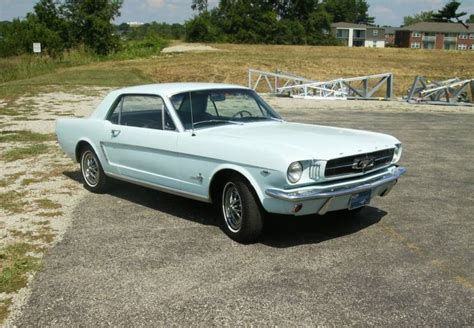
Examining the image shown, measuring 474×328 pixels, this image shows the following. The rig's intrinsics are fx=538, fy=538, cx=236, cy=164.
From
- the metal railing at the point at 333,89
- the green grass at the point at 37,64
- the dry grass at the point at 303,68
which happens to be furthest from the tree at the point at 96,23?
the metal railing at the point at 333,89

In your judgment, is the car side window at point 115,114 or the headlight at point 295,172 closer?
the headlight at point 295,172

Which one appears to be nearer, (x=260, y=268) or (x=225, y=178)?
(x=260, y=268)

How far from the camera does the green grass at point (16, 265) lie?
406cm

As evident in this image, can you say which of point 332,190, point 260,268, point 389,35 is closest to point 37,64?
point 332,190

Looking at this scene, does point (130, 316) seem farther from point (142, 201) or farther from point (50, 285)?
point (142, 201)

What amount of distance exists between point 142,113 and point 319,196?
2.59 m

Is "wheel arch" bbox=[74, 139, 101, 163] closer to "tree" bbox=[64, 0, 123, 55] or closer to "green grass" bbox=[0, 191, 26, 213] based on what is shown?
"green grass" bbox=[0, 191, 26, 213]

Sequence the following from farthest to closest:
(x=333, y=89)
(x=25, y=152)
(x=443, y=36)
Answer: (x=443, y=36) → (x=333, y=89) → (x=25, y=152)

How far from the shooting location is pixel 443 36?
115938 mm

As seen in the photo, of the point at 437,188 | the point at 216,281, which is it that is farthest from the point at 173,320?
the point at 437,188

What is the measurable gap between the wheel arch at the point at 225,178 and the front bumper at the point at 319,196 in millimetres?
150

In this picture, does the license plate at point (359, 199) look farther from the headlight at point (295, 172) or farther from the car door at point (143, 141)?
the car door at point (143, 141)

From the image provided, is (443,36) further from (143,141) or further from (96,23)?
(143,141)

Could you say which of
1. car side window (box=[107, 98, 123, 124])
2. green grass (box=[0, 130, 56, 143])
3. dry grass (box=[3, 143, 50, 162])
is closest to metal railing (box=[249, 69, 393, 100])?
green grass (box=[0, 130, 56, 143])
